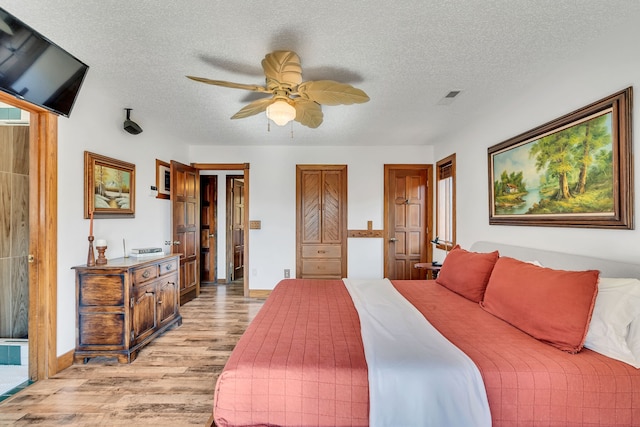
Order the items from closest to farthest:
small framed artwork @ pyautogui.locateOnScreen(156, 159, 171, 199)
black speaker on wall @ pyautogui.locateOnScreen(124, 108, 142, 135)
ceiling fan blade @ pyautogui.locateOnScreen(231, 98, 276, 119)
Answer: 1. ceiling fan blade @ pyautogui.locateOnScreen(231, 98, 276, 119)
2. black speaker on wall @ pyautogui.locateOnScreen(124, 108, 142, 135)
3. small framed artwork @ pyautogui.locateOnScreen(156, 159, 171, 199)

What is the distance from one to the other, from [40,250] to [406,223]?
4277 mm

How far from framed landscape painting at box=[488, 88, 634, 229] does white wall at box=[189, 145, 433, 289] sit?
2025 mm

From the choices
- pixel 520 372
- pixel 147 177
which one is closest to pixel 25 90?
pixel 147 177

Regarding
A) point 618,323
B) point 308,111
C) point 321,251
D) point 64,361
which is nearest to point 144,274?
point 64,361

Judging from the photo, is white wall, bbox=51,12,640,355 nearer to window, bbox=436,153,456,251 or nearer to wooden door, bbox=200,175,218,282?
window, bbox=436,153,456,251

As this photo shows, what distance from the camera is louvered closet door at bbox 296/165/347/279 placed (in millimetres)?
4527

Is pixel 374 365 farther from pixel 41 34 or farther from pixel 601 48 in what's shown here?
pixel 41 34

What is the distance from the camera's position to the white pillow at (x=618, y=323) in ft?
4.12

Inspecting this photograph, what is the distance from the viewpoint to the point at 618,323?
1.30m

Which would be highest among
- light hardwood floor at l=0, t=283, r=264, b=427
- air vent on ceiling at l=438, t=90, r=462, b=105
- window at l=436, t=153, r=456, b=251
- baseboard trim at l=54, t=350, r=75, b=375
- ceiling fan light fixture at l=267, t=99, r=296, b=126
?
air vent on ceiling at l=438, t=90, r=462, b=105

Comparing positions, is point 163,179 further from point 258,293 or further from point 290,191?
point 258,293

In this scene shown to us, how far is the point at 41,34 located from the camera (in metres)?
1.72

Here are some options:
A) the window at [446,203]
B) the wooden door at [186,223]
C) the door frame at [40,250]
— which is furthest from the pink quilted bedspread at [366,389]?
the wooden door at [186,223]

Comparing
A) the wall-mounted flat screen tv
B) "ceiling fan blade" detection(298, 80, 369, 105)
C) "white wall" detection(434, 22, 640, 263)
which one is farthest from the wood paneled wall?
"white wall" detection(434, 22, 640, 263)
